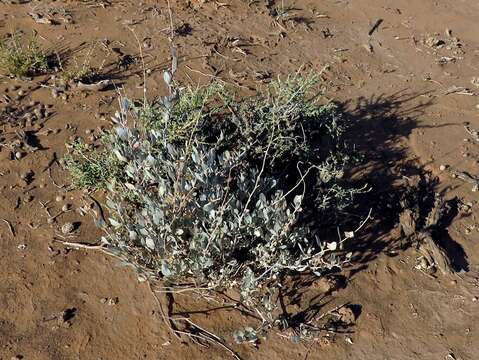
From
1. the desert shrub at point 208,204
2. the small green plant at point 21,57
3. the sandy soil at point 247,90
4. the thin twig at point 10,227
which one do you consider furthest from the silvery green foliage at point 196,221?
the small green plant at point 21,57

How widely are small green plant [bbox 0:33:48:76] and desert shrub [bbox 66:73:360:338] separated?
145 centimetres

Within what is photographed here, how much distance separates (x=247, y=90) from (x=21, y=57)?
2287 mm

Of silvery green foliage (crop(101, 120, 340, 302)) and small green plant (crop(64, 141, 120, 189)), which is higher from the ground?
silvery green foliage (crop(101, 120, 340, 302))

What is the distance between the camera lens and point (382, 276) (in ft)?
13.2

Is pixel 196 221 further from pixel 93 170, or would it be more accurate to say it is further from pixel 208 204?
pixel 93 170

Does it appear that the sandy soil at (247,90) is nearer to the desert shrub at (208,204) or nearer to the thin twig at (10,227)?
the thin twig at (10,227)

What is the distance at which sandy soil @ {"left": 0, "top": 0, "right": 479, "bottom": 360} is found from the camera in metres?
3.41

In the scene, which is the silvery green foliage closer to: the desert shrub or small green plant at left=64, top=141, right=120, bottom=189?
the desert shrub

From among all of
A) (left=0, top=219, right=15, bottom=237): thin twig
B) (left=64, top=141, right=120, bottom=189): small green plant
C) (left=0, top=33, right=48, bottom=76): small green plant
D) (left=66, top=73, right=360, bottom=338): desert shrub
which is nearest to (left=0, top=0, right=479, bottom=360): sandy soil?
(left=0, top=219, right=15, bottom=237): thin twig

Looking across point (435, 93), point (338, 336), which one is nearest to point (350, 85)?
point (435, 93)

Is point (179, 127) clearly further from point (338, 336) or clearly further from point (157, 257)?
point (338, 336)

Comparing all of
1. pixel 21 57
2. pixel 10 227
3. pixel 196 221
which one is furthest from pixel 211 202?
pixel 21 57

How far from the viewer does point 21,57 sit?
4.80 m

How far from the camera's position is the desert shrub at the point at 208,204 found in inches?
125
